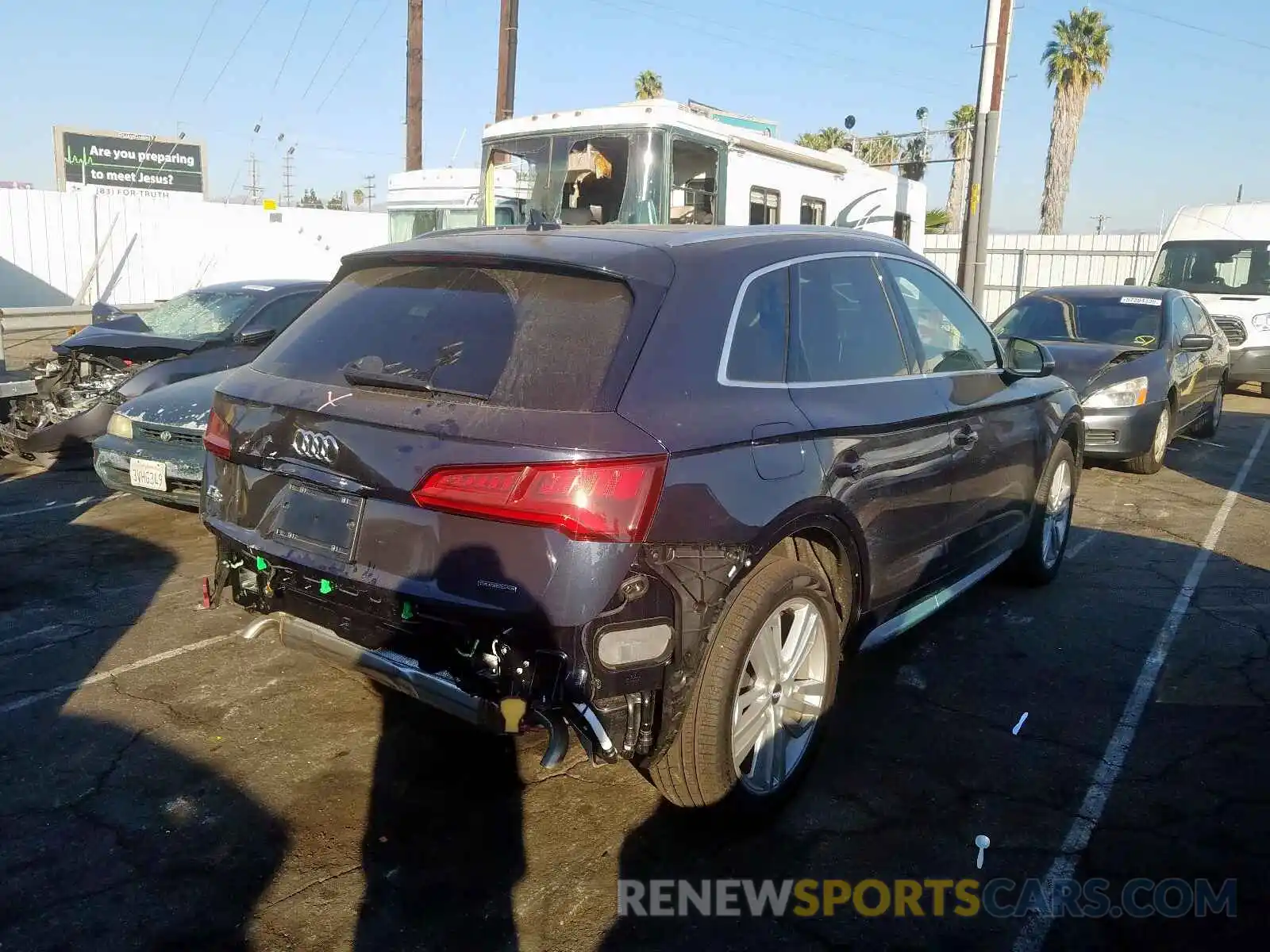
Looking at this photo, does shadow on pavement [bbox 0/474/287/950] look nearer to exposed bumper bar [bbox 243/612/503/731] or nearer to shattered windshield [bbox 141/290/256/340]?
exposed bumper bar [bbox 243/612/503/731]

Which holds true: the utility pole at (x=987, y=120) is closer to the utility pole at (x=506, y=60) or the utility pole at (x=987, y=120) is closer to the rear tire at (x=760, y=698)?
the utility pole at (x=506, y=60)

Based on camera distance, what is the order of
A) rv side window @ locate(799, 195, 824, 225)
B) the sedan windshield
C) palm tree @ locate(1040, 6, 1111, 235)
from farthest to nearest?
palm tree @ locate(1040, 6, 1111, 235), rv side window @ locate(799, 195, 824, 225), the sedan windshield

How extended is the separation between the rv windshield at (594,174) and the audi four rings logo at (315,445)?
6978mm

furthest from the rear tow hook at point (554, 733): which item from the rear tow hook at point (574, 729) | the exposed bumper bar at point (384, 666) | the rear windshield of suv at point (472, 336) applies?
the rear windshield of suv at point (472, 336)

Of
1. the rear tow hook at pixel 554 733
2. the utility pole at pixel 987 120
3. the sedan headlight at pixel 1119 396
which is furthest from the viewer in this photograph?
the utility pole at pixel 987 120

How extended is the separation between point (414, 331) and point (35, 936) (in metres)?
1.94

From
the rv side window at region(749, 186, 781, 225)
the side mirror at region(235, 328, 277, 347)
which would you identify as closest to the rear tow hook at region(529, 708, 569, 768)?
the side mirror at region(235, 328, 277, 347)

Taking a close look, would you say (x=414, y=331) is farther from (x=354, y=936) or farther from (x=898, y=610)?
(x=898, y=610)

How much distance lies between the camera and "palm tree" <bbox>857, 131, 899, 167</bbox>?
1891 centimetres

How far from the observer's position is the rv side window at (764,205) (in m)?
10.9

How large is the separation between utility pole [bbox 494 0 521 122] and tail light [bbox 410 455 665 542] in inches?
600

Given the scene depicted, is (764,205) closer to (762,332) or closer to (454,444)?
(762,332)

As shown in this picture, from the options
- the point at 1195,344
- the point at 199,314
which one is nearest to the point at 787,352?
the point at 199,314

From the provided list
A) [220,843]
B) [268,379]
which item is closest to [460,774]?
[220,843]
